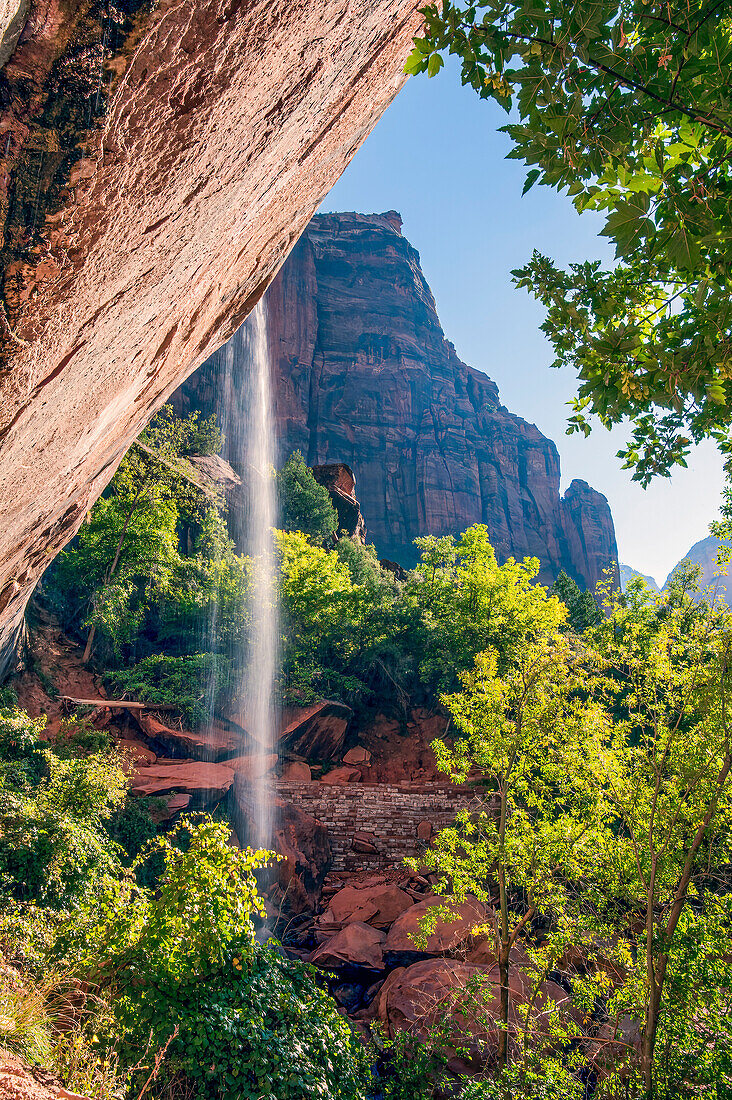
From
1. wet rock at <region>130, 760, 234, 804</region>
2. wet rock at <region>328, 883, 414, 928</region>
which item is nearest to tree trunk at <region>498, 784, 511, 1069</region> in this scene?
wet rock at <region>328, 883, 414, 928</region>

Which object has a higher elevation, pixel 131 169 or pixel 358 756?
pixel 131 169

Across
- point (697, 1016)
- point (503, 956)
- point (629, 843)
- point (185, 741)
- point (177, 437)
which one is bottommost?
point (697, 1016)

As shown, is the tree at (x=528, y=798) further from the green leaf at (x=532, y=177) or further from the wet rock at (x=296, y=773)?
the wet rock at (x=296, y=773)

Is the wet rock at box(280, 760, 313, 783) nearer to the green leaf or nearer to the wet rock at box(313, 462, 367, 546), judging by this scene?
the green leaf

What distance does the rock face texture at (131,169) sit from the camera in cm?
181

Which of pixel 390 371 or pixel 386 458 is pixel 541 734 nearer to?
pixel 386 458

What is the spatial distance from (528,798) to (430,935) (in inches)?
192

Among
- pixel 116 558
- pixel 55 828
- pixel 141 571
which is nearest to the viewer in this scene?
pixel 55 828

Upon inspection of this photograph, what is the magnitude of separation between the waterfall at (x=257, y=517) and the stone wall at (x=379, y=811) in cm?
151

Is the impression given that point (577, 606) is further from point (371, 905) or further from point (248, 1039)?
point (248, 1039)

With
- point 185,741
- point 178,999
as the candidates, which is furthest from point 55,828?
point 185,741

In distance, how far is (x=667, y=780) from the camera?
6777 mm

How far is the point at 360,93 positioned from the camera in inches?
150

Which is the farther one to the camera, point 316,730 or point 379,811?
point 316,730
